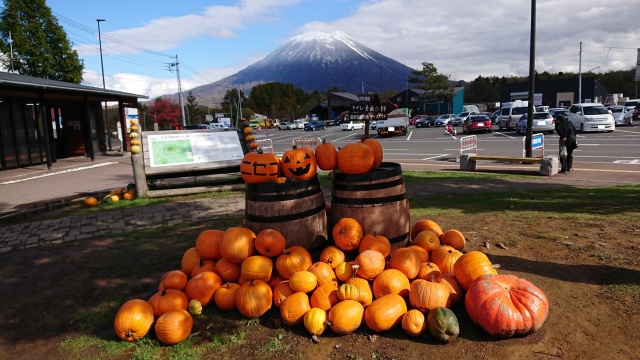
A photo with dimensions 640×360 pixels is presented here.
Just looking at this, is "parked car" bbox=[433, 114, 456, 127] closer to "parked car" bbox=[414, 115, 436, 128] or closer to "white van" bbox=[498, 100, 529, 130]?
"parked car" bbox=[414, 115, 436, 128]

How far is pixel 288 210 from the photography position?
13.1 feet

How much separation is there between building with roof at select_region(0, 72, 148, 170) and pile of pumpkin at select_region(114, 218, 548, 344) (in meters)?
14.0

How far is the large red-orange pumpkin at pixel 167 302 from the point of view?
3453mm

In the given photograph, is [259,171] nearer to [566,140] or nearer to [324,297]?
[324,297]

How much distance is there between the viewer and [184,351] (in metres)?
3.14

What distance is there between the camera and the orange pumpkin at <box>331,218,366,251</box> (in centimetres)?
394

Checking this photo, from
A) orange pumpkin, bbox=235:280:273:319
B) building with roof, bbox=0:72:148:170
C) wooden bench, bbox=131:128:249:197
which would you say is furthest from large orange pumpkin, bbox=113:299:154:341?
building with roof, bbox=0:72:148:170

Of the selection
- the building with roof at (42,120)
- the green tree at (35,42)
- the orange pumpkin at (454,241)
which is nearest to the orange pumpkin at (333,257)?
the orange pumpkin at (454,241)

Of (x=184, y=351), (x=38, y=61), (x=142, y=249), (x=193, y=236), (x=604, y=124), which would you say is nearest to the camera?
(x=184, y=351)

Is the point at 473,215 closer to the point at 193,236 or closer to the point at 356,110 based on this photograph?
the point at 356,110

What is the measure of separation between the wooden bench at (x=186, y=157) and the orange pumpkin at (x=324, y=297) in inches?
272

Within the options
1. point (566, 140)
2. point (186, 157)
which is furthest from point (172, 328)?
point (566, 140)

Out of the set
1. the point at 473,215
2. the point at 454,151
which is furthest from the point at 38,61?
the point at 473,215

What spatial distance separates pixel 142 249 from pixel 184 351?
275cm
